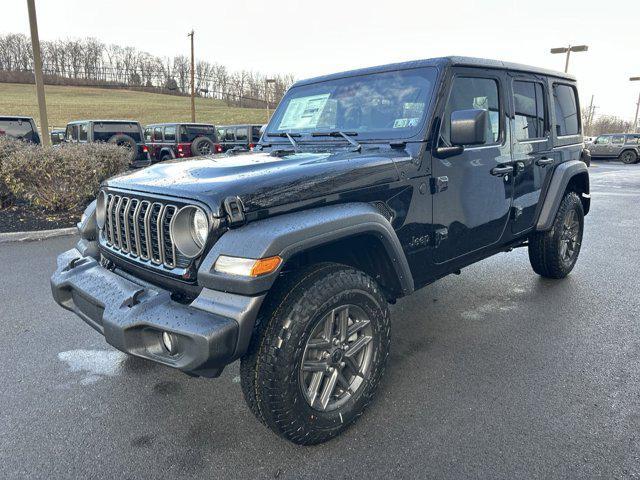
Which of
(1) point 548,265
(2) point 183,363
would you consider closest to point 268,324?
(2) point 183,363

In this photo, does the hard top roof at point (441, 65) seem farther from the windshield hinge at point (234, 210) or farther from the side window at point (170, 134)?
the side window at point (170, 134)

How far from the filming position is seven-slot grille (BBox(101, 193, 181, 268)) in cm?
221

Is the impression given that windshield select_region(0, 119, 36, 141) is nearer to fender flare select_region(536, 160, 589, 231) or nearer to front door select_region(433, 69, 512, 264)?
front door select_region(433, 69, 512, 264)

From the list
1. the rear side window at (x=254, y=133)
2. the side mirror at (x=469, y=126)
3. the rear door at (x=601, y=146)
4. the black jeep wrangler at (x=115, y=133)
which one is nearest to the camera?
the side mirror at (x=469, y=126)

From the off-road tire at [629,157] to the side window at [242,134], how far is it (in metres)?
20.2

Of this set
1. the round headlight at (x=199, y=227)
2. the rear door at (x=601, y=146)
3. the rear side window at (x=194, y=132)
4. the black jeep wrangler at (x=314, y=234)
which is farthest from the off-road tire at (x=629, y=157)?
the round headlight at (x=199, y=227)

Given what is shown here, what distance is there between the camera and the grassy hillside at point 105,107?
141ft

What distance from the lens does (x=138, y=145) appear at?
14.2 m

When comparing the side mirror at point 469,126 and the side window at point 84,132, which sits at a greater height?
the side mirror at point 469,126

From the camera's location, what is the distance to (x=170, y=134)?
16.4 metres

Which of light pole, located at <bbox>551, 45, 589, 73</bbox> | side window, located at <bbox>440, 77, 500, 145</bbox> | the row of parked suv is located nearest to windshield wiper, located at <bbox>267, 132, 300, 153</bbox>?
side window, located at <bbox>440, 77, 500, 145</bbox>

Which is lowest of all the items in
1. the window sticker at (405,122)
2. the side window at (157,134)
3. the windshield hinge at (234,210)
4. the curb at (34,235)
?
the curb at (34,235)

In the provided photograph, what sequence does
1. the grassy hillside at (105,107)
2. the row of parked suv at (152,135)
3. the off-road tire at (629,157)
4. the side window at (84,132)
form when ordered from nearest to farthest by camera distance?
the row of parked suv at (152,135), the side window at (84,132), the off-road tire at (629,157), the grassy hillside at (105,107)

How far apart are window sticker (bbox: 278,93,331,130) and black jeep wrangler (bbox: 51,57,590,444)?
2 cm
